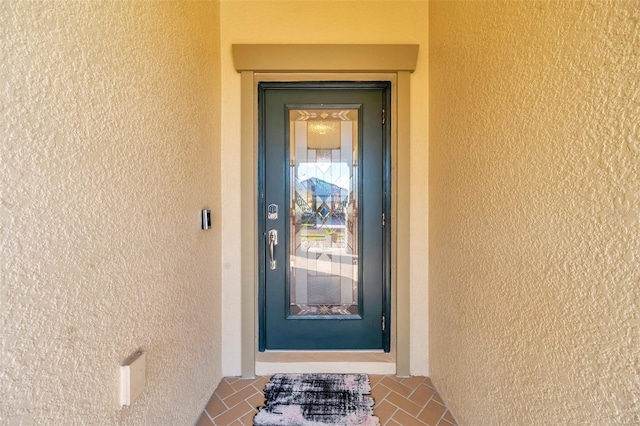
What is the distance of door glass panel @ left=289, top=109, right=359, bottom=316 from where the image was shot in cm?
194

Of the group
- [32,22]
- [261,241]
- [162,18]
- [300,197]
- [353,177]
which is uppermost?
[162,18]

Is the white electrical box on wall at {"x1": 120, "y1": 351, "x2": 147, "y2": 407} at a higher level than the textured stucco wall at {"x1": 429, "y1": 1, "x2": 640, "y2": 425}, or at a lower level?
lower

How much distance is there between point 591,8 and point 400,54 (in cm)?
116

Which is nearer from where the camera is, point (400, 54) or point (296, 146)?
point (400, 54)

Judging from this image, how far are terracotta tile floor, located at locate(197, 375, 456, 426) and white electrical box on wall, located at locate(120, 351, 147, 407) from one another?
68 cm

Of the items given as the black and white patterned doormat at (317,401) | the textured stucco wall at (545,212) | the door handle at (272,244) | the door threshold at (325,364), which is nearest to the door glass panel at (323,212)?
the door handle at (272,244)

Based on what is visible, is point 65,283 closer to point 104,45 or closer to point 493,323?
point 104,45

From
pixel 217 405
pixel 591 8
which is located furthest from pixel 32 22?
pixel 217 405

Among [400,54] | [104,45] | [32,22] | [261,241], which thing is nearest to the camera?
[32,22]

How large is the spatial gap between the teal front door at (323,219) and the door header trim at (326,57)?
6.9 inches

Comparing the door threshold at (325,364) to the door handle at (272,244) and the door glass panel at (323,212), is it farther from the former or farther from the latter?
the door handle at (272,244)

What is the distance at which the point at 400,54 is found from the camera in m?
1.73

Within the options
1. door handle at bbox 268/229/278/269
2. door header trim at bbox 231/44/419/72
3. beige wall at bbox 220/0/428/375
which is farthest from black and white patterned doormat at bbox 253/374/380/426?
door header trim at bbox 231/44/419/72

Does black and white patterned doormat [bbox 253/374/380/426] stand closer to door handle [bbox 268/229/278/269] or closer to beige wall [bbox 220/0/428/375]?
beige wall [bbox 220/0/428/375]
